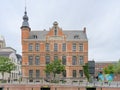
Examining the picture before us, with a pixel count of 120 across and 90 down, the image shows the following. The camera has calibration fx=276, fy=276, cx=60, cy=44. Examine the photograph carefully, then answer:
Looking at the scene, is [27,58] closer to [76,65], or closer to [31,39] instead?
[31,39]

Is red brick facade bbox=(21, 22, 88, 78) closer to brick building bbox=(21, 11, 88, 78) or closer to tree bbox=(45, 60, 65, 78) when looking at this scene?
brick building bbox=(21, 11, 88, 78)

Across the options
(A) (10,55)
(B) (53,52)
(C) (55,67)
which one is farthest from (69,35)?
(A) (10,55)

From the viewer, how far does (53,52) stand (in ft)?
219

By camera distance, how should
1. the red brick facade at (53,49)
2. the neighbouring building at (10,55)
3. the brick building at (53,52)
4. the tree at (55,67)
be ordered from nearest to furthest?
1. the tree at (55,67)
2. the brick building at (53,52)
3. the red brick facade at (53,49)
4. the neighbouring building at (10,55)

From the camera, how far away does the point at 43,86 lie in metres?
49.4

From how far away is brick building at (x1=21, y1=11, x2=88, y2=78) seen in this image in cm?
6588

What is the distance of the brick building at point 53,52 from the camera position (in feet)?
216

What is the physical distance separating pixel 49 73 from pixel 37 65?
3558mm

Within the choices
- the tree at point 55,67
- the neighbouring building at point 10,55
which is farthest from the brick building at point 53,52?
the neighbouring building at point 10,55

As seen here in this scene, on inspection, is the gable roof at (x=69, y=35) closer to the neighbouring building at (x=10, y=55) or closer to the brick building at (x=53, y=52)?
the brick building at (x=53, y=52)

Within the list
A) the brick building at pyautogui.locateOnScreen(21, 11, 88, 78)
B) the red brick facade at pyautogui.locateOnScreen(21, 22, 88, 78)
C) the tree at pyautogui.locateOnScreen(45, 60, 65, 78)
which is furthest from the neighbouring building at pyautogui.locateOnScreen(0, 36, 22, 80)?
the tree at pyautogui.locateOnScreen(45, 60, 65, 78)

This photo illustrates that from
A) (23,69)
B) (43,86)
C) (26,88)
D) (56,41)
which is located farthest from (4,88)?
(56,41)

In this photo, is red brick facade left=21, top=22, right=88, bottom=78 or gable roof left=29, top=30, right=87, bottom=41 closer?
red brick facade left=21, top=22, right=88, bottom=78

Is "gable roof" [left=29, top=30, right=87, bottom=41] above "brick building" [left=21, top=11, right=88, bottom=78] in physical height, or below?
above
